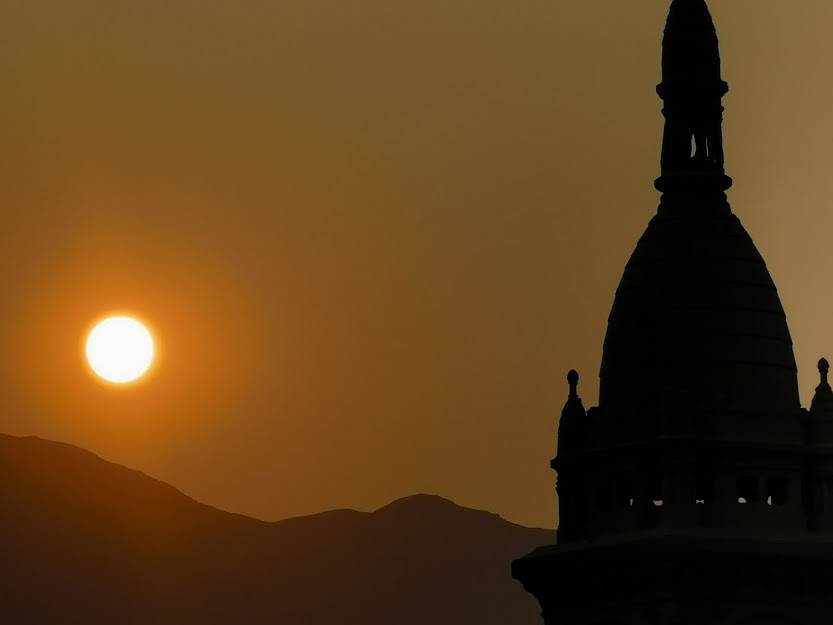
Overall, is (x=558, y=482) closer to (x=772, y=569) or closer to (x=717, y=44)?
(x=772, y=569)

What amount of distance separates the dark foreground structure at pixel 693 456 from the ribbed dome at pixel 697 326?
0.04m

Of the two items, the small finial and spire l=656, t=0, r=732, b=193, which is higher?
spire l=656, t=0, r=732, b=193

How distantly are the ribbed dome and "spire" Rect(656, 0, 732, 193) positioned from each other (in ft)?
3.41

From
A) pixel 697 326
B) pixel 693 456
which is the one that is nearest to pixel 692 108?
pixel 697 326

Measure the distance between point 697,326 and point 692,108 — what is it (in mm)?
7255

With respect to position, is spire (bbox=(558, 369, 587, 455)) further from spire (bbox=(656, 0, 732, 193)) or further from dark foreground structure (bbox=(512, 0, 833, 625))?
spire (bbox=(656, 0, 732, 193))

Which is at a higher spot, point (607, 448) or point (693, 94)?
point (693, 94)

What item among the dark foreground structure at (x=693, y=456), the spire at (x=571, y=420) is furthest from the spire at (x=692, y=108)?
the spire at (x=571, y=420)

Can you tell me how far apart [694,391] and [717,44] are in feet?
37.8

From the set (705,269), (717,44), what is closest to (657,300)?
(705,269)

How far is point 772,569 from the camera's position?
9200 centimetres

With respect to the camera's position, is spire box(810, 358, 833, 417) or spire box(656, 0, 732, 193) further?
spire box(656, 0, 732, 193)

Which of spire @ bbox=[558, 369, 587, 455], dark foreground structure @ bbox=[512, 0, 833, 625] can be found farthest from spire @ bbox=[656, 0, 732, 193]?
spire @ bbox=[558, 369, 587, 455]

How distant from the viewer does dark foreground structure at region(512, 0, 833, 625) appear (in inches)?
3627
